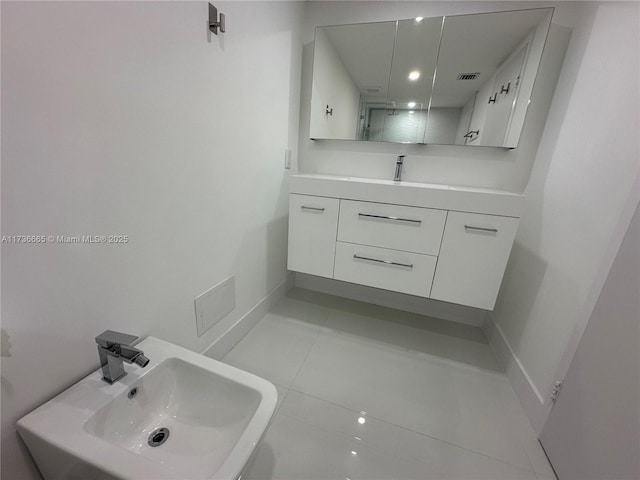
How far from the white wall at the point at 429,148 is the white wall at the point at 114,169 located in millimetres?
515

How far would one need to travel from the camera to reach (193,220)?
1072 millimetres

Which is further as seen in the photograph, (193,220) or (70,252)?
(193,220)

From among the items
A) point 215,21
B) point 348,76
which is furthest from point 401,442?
point 348,76

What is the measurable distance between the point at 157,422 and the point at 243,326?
0.77 metres

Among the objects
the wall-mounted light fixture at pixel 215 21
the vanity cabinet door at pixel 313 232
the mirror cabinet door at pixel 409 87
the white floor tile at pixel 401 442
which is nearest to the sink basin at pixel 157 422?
the white floor tile at pixel 401 442

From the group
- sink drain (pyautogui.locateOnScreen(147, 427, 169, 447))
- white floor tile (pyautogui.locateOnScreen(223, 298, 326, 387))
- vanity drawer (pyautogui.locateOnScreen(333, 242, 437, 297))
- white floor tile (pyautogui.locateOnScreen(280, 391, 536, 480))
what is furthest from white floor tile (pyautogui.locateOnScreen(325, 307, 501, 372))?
sink drain (pyautogui.locateOnScreen(147, 427, 169, 447))

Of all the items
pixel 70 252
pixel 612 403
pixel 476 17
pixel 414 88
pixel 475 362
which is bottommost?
pixel 475 362

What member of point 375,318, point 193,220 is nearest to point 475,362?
point 375,318

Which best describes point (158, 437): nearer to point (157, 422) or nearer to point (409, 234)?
point (157, 422)

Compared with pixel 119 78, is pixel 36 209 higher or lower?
lower

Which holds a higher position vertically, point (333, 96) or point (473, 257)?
point (333, 96)

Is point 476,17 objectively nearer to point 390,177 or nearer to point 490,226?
point 390,177

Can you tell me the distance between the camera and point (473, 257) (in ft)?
4.25

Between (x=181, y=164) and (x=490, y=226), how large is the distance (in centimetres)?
139
